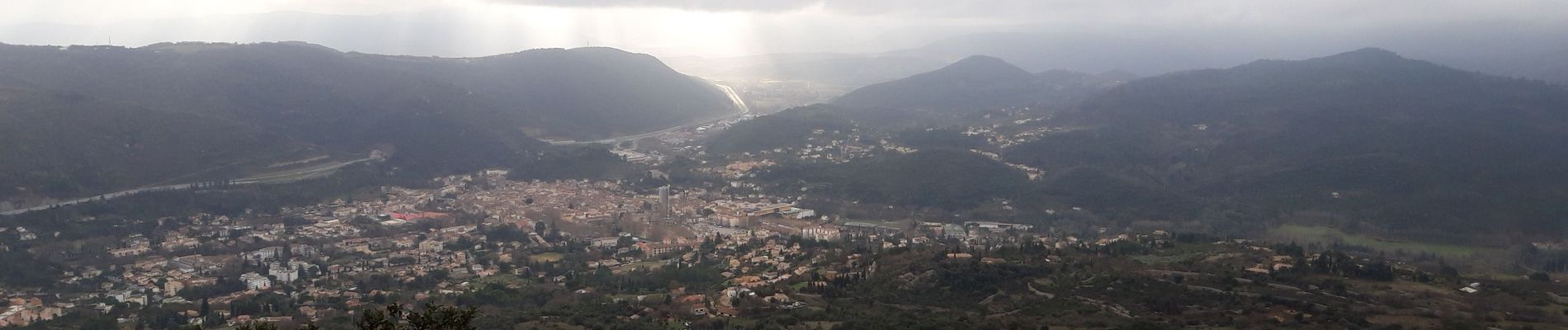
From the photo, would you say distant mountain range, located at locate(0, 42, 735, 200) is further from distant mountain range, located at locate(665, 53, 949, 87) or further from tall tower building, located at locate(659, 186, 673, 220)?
distant mountain range, located at locate(665, 53, 949, 87)

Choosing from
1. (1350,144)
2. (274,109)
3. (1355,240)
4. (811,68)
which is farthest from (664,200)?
(811,68)

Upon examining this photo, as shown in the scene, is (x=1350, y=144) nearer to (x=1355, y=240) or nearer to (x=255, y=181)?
(x=1355, y=240)

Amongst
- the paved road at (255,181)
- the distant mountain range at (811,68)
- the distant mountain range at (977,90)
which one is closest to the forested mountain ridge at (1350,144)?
the distant mountain range at (977,90)

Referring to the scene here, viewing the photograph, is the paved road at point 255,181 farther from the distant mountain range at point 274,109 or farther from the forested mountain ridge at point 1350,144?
the forested mountain ridge at point 1350,144

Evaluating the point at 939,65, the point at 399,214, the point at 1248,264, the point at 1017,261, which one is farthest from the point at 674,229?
the point at 939,65

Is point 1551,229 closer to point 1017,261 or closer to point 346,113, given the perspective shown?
point 1017,261

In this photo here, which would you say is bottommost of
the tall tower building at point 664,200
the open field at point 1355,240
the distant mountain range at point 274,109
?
the tall tower building at point 664,200
